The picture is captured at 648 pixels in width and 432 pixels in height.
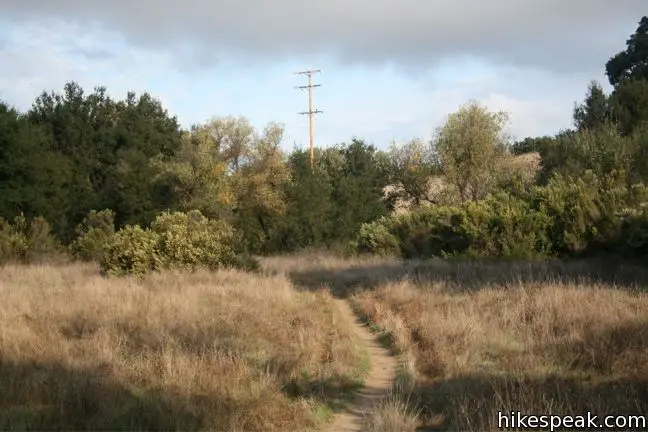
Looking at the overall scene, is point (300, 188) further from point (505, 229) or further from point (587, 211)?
point (587, 211)

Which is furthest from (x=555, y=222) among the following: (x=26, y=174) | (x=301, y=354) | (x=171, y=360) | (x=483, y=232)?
(x=26, y=174)

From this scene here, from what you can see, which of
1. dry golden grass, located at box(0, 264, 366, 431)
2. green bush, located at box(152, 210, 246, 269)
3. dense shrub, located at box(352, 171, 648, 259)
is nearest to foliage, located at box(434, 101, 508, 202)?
dense shrub, located at box(352, 171, 648, 259)

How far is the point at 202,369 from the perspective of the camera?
797 centimetres

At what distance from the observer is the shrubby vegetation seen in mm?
Answer: 22344

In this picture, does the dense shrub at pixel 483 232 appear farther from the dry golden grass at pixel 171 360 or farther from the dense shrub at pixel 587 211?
the dry golden grass at pixel 171 360

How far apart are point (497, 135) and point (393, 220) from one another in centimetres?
1137

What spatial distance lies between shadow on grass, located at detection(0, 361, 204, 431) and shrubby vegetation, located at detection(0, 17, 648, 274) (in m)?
13.8

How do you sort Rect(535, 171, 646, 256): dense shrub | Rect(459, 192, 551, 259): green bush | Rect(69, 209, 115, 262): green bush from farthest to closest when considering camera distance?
1. Rect(69, 209, 115, 262): green bush
2. Rect(459, 192, 551, 259): green bush
3. Rect(535, 171, 646, 256): dense shrub

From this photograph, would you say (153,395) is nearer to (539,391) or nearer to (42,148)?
(539,391)

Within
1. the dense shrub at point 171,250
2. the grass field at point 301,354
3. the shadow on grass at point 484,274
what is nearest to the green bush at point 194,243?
the dense shrub at point 171,250

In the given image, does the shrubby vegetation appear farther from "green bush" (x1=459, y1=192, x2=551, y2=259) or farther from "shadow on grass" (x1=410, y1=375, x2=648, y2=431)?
"shadow on grass" (x1=410, y1=375, x2=648, y2=431)

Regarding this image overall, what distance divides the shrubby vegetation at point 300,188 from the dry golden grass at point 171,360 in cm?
825

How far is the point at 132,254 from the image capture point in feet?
70.3

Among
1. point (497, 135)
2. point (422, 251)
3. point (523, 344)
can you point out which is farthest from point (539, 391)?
point (497, 135)
